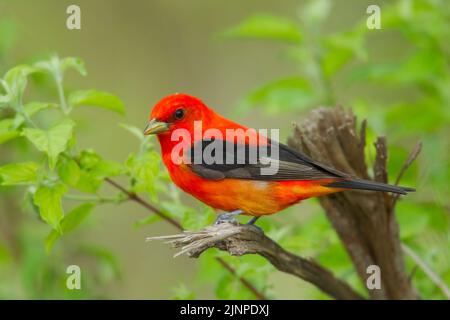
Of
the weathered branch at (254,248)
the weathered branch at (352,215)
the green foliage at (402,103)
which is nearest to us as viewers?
the weathered branch at (254,248)

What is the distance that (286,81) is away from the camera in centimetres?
515

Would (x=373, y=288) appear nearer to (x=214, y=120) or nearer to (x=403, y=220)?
(x=403, y=220)

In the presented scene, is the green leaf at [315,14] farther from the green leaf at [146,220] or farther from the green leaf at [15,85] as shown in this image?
the green leaf at [15,85]

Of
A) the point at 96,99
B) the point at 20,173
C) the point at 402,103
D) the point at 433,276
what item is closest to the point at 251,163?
the point at 96,99

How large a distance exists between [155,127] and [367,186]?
3.17ft

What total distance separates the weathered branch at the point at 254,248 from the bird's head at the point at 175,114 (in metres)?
0.53

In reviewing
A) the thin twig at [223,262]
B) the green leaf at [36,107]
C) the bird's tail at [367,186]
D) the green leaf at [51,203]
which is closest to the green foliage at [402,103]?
the thin twig at [223,262]

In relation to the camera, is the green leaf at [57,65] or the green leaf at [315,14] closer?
the green leaf at [57,65]

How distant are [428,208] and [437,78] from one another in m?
0.86

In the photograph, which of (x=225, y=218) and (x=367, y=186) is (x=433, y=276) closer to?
(x=367, y=186)

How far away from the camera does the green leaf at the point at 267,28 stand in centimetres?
504

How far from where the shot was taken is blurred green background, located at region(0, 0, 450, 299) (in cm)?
488
